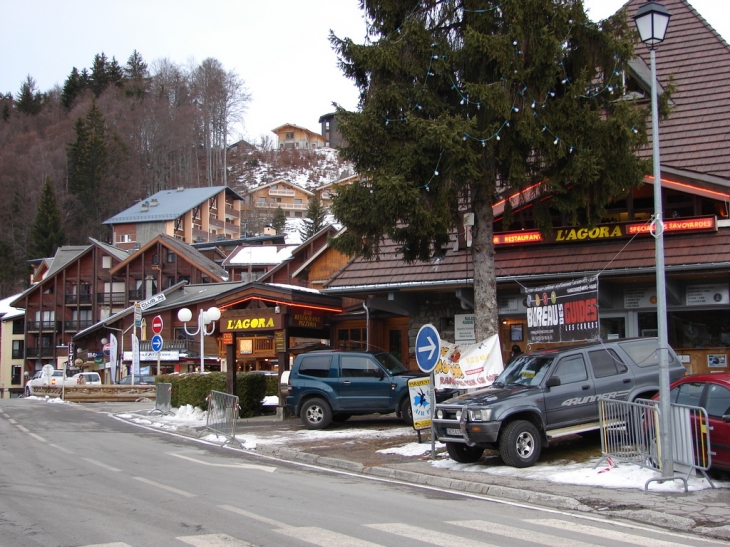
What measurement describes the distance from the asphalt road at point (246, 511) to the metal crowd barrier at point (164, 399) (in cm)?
1119

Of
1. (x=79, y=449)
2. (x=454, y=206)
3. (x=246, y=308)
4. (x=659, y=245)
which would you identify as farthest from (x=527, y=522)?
(x=246, y=308)

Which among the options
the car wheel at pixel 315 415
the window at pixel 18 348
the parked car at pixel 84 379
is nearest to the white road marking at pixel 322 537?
the car wheel at pixel 315 415

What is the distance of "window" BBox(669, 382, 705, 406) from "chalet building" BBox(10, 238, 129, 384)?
2709 inches

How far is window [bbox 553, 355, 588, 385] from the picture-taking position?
13578mm

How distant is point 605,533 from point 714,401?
378 centimetres

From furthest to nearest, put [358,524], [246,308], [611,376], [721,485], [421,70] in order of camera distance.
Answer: [246,308] → [421,70] → [611,376] → [721,485] → [358,524]

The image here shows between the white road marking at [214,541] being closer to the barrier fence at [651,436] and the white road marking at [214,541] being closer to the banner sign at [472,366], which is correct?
the barrier fence at [651,436]

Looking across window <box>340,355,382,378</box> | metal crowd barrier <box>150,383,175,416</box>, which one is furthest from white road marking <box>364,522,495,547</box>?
metal crowd barrier <box>150,383,175,416</box>

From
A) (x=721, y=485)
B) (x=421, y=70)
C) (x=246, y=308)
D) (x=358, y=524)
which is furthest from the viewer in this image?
(x=246, y=308)

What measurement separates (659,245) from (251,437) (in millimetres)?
11434

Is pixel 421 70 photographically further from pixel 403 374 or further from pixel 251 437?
pixel 251 437

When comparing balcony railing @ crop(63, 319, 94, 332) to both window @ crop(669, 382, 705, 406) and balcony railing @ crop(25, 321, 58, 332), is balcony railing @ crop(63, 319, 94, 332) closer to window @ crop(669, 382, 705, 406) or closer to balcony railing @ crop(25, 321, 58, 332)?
balcony railing @ crop(25, 321, 58, 332)

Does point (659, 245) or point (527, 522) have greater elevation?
point (659, 245)

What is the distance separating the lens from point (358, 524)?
862 cm
